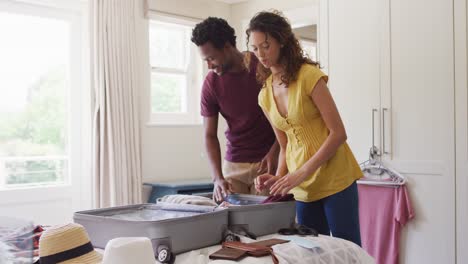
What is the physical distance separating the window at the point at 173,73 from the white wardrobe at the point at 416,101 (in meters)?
1.33

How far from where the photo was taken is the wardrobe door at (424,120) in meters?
2.88

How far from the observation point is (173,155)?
397 cm

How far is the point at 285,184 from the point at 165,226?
18.1 inches

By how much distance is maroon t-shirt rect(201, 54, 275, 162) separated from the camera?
2031 mm

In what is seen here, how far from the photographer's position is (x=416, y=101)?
301 cm

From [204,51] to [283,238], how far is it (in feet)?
2.81

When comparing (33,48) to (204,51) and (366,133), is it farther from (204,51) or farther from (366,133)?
(366,133)

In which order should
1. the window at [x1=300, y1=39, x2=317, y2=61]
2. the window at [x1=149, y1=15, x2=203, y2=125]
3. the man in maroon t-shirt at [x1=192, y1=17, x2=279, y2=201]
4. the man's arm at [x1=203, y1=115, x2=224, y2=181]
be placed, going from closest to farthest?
the man in maroon t-shirt at [x1=192, y1=17, x2=279, y2=201]
the man's arm at [x1=203, y1=115, x2=224, y2=181]
the window at [x1=300, y1=39, x2=317, y2=61]
the window at [x1=149, y1=15, x2=203, y2=125]

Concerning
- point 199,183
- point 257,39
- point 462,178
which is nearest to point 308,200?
point 257,39

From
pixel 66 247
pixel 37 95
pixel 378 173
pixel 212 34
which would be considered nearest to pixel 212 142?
pixel 212 34

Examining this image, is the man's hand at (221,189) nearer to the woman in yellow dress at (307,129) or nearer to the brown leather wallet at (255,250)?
the woman in yellow dress at (307,129)

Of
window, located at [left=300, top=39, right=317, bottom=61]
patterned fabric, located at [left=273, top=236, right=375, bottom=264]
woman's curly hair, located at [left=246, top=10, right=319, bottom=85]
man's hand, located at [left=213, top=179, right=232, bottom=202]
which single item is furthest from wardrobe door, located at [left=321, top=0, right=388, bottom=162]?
patterned fabric, located at [left=273, top=236, right=375, bottom=264]

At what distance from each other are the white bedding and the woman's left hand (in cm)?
17

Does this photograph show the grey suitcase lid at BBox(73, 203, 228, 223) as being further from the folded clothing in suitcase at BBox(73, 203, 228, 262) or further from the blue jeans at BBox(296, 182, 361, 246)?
the blue jeans at BBox(296, 182, 361, 246)
